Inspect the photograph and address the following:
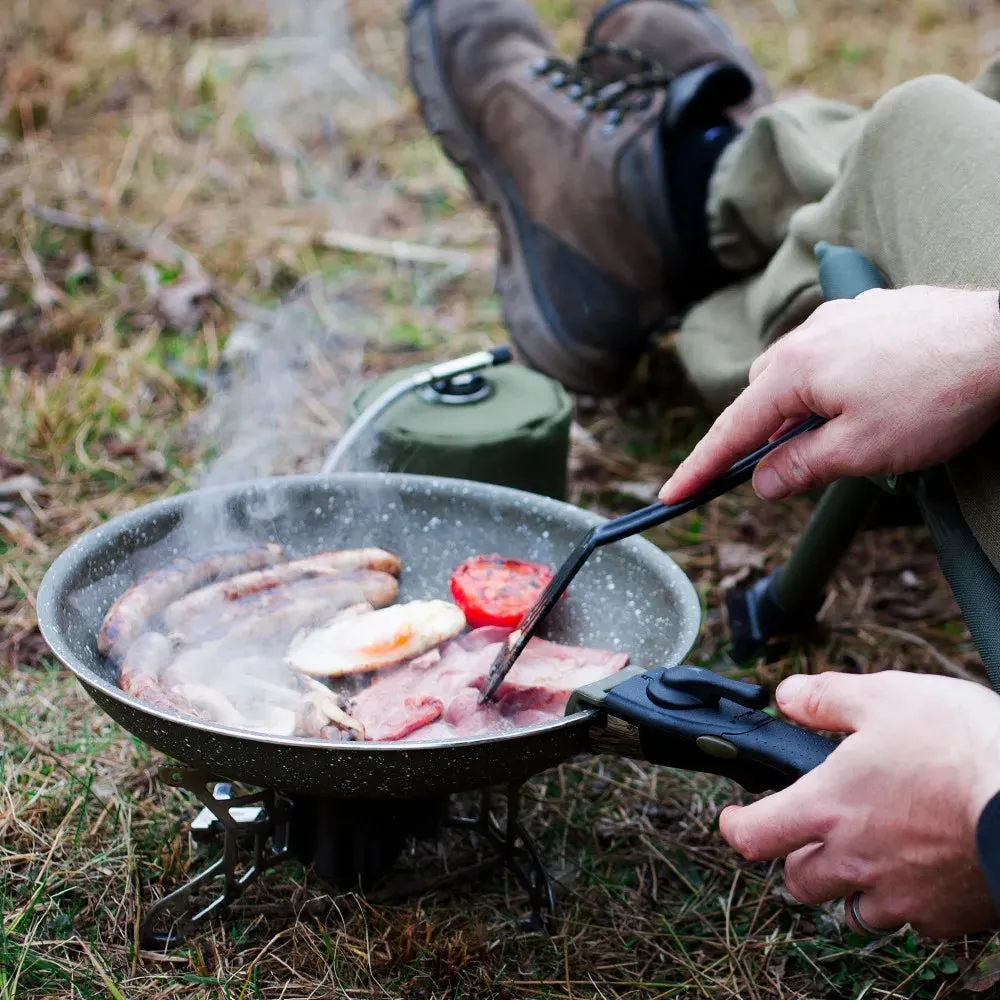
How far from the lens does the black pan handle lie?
1229mm

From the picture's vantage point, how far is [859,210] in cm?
197

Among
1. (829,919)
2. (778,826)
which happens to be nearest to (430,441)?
(829,919)

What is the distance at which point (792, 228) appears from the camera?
217cm

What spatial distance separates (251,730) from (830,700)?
701 mm

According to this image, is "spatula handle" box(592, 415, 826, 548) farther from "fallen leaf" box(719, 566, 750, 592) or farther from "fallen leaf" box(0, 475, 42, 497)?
"fallen leaf" box(0, 475, 42, 497)

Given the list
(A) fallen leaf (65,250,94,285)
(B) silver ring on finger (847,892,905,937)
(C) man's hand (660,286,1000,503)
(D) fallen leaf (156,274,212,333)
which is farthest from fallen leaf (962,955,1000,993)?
(A) fallen leaf (65,250,94,285)

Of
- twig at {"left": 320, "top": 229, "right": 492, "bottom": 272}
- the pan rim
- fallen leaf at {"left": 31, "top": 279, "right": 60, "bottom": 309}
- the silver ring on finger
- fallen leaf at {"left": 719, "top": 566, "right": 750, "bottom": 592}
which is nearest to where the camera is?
the silver ring on finger

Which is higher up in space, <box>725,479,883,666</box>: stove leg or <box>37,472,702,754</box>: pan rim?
<box>37,472,702,754</box>: pan rim

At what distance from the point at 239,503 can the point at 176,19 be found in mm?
5426

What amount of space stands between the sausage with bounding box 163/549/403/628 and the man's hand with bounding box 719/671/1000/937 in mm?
911

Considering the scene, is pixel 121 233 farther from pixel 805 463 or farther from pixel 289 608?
pixel 805 463

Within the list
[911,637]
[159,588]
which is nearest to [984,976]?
[911,637]

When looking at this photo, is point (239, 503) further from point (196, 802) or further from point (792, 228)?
point (792, 228)

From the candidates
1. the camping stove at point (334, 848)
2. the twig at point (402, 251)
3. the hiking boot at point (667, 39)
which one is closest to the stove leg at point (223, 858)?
the camping stove at point (334, 848)
